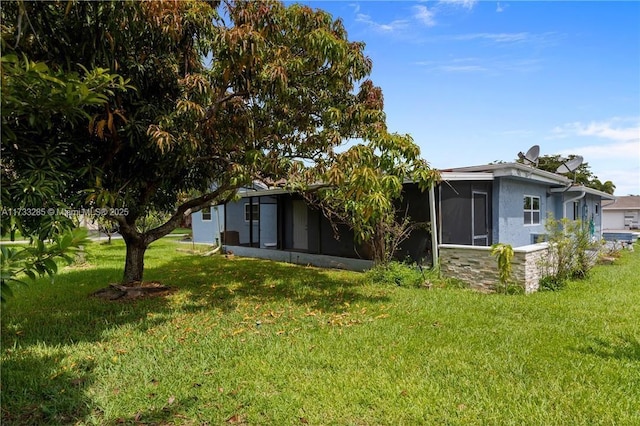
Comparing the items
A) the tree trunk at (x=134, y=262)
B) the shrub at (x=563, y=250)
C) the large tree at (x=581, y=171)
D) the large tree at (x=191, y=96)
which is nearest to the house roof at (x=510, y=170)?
the shrub at (x=563, y=250)

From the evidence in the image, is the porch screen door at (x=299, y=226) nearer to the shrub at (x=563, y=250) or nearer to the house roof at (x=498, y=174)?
the house roof at (x=498, y=174)

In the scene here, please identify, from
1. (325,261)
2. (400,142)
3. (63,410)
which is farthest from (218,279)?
(63,410)

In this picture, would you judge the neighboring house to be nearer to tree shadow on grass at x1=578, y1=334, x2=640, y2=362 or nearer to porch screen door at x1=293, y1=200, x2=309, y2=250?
porch screen door at x1=293, y1=200, x2=309, y2=250

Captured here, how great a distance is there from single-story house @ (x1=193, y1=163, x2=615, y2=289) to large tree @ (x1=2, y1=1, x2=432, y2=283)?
1714 millimetres

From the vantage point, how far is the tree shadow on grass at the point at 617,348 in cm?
470

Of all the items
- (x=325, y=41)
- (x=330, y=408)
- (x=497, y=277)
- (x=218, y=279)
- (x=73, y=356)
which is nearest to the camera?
(x=330, y=408)

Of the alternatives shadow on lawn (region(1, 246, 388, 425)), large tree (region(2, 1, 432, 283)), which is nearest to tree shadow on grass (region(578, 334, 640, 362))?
shadow on lawn (region(1, 246, 388, 425))

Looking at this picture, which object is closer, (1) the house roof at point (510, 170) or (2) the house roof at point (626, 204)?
(1) the house roof at point (510, 170)

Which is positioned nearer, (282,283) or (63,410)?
(63,410)

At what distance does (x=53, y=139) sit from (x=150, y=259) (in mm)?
11482

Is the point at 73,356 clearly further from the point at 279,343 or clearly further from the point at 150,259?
the point at 150,259

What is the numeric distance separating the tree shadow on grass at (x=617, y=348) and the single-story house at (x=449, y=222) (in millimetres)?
3100

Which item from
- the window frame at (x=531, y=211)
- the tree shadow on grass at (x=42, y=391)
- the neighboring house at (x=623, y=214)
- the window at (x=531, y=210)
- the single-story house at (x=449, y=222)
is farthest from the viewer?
the neighboring house at (x=623, y=214)

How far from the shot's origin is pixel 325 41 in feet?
22.9
